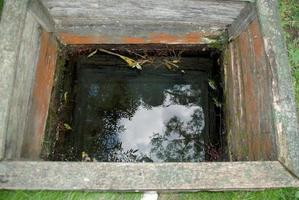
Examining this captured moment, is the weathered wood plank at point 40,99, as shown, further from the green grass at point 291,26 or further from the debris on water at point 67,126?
the green grass at point 291,26

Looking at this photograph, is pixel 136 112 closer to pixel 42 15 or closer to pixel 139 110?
pixel 139 110

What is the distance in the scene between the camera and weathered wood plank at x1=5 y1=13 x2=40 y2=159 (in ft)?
7.48

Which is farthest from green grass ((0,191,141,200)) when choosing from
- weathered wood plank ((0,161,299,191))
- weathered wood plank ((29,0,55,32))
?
weathered wood plank ((29,0,55,32))

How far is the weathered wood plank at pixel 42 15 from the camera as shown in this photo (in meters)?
2.53

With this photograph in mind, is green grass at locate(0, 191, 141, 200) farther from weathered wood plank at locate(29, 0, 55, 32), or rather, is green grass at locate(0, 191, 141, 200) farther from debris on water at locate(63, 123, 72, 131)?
weathered wood plank at locate(29, 0, 55, 32)

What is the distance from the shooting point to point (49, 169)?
2.12 m

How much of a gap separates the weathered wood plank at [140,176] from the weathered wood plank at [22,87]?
0.22 metres

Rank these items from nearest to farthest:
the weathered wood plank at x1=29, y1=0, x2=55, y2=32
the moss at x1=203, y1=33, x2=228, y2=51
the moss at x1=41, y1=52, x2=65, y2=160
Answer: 1. the weathered wood plank at x1=29, y1=0, x2=55, y2=32
2. the moss at x1=41, y1=52, x2=65, y2=160
3. the moss at x1=203, y1=33, x2=228, y2=51

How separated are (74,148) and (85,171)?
1120mm

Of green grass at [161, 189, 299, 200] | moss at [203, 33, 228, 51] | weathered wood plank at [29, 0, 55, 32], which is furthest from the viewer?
moss at [203, 33, 228, 51]

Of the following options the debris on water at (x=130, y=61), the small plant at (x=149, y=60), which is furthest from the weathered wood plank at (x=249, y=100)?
the debris on water at (x=130, y=61)

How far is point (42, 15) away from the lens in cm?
271

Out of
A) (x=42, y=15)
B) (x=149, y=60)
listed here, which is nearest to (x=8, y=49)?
(x=42, y=15)

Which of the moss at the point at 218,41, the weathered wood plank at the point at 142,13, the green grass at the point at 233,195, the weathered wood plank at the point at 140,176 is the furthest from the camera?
the moss at the point at 218,41
